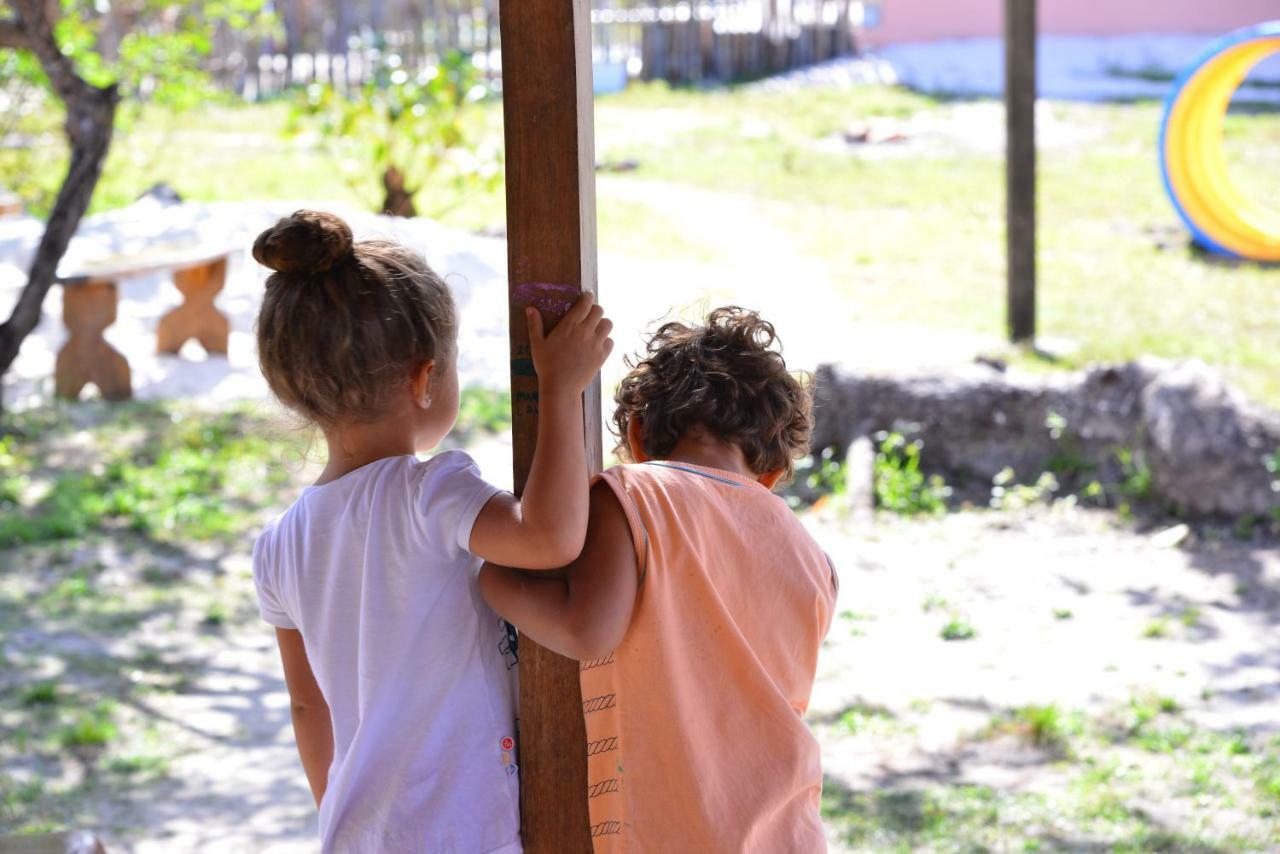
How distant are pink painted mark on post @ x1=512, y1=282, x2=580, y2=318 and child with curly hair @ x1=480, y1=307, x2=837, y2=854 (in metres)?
0.19

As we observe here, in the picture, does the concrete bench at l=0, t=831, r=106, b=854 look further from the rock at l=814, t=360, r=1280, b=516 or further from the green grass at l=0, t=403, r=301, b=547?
the rock at l=814, t=360, r=1280, b=516

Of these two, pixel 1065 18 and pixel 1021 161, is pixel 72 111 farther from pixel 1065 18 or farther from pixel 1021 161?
pixel 1065 18

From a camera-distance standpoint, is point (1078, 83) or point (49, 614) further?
point (1078, 83)

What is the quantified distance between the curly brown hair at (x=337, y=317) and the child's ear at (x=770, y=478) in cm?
44

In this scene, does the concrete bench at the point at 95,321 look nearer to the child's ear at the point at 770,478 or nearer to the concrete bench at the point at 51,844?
the concrete bench at the point at 51,844

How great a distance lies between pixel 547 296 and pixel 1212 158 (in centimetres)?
977

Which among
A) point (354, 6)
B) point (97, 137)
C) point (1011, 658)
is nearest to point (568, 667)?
point (1011, 658)

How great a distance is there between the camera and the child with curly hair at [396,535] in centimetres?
156

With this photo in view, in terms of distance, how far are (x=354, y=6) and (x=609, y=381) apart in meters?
12.2

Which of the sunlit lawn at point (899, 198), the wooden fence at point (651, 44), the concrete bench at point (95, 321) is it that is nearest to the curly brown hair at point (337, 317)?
the sunlit lawn at point (899, 198)

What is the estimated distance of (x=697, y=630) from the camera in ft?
5.21

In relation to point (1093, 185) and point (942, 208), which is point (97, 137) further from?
point (1093, 185)

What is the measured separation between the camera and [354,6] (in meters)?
17.4

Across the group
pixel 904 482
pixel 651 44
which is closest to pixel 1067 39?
pixel 651 44
